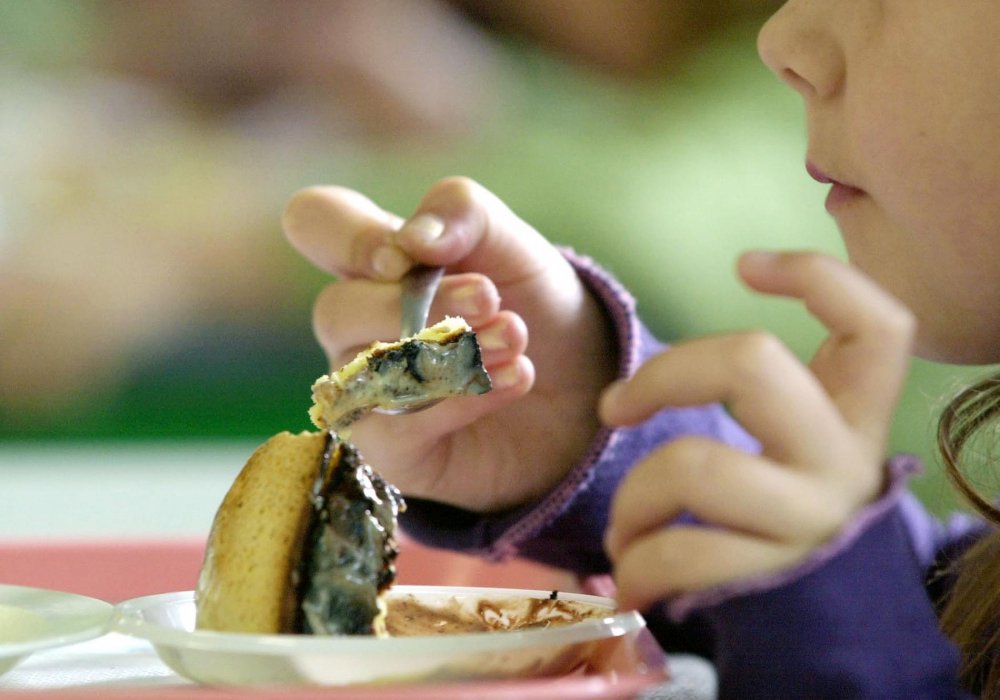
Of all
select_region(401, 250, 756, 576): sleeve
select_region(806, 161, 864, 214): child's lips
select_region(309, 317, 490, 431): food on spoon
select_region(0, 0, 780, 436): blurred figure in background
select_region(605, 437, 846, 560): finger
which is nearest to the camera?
select_region(605, 437, 846, 560): finger

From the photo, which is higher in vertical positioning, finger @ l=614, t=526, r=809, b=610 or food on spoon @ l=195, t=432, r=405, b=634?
food on spoon @ l=195, t=432, r=405, b=634

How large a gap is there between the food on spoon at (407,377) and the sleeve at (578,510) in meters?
0.31

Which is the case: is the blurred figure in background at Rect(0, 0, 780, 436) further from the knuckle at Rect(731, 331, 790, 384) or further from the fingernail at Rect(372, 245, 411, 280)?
the knuckle at Rect(731, 331, 790, 384)

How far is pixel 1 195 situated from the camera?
1.78 m

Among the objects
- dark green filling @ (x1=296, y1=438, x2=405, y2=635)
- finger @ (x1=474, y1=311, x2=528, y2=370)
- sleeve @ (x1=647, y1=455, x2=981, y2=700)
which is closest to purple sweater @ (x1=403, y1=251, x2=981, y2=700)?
sleeve @ (x1=647, y1=455, x2=981, y2=700)

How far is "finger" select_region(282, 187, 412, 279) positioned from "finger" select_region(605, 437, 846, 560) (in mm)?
399

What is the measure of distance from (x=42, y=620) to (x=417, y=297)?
0.33m

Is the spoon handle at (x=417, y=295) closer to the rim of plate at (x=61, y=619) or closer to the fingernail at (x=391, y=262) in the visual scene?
the fingernail at (x=391, y=262)

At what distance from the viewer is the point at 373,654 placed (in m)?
0.34

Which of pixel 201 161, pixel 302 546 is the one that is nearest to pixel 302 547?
pixel 302 546

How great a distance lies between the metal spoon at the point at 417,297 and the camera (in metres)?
0.67

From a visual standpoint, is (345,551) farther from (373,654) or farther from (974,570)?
(974,570)

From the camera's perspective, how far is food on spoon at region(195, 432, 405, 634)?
0.39m

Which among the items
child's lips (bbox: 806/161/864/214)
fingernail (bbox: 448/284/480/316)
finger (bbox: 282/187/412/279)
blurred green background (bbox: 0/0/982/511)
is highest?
blurred green background (bbox: 0/0/982/511)
